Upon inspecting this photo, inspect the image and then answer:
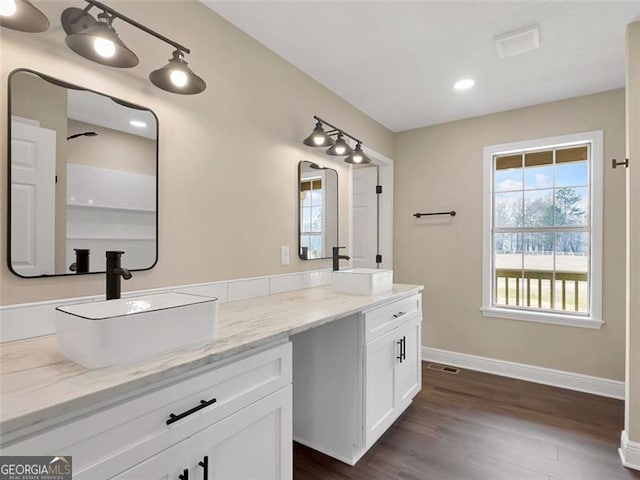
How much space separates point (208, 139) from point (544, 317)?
3211mm

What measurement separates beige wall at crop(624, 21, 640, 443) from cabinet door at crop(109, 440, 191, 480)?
7.88ft

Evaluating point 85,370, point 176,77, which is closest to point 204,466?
point 85,370

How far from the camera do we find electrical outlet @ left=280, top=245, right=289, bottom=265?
2313 mm

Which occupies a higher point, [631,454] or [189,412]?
[189,412]

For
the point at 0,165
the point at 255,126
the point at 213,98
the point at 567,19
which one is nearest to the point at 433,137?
the point at 567,19

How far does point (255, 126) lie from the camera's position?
211 cm

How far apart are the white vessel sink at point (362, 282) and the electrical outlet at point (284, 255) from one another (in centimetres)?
35

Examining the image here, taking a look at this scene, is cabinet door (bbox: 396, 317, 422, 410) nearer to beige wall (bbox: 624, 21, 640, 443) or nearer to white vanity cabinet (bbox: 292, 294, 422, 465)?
white vanity cabinet (bbox: 292, 294, 422, 465)

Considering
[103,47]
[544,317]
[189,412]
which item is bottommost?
[544,317]

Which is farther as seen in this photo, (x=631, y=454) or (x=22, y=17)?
(x=631, y=454)

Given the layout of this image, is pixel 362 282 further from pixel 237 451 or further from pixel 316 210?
pixel 237 451

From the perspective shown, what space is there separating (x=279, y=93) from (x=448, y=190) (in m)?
2.14

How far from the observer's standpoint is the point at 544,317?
3080 millimetres

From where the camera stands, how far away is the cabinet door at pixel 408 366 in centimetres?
228
